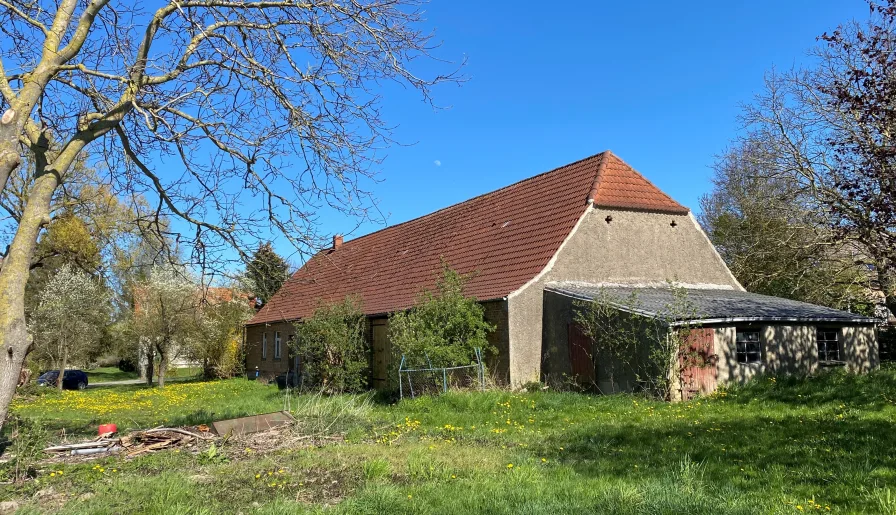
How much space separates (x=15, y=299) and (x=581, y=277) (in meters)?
14.8

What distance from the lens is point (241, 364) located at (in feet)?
114

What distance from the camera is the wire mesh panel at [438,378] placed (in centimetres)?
1653

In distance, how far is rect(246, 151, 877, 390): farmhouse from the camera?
1661cm

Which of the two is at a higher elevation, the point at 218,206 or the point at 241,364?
the point at 218,206

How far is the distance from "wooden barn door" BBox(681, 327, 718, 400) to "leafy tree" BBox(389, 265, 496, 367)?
4950 millimetres

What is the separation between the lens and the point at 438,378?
1658 cm

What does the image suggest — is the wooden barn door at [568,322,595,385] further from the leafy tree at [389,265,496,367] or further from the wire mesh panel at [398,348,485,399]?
the wire mesh panel at [398,348,485,399]

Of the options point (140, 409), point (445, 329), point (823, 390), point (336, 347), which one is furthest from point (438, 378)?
point (823, 390)

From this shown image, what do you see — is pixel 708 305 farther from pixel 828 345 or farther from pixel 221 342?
pixel 221 342

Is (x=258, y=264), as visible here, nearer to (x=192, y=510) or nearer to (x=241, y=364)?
(x=192, y=510)

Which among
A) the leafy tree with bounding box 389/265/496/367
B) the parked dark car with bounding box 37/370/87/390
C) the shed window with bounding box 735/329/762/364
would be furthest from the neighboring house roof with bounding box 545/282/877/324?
the parked dark car with bounding box 37/370/87/390

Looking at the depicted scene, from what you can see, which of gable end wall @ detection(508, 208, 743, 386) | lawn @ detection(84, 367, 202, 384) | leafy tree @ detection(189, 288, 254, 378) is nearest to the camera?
gable end wall @ detection(508, 208, 743, 386)

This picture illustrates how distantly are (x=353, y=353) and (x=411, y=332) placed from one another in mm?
4347

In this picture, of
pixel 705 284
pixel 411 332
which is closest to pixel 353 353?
pixel 411 332
